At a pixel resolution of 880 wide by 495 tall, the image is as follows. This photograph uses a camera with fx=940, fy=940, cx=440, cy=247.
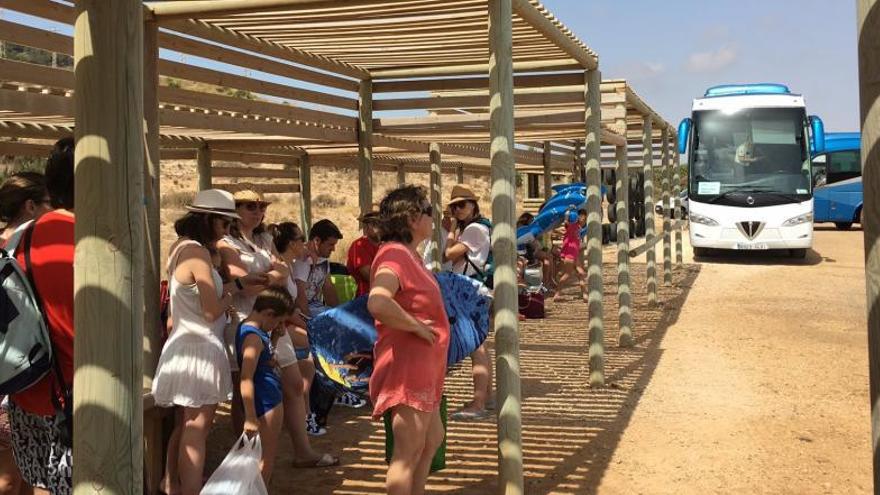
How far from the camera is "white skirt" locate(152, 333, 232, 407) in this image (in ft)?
14.3

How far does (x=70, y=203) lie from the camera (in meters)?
3.21

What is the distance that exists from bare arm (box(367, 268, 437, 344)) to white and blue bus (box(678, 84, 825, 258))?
1518cm

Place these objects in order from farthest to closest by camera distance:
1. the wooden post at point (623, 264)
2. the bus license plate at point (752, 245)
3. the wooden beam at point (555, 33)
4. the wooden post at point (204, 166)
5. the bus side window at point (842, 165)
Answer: the bus side window at point (842, 165) → the bus license plate at point (752, 245) → the wooden post at point (623, 264) → the wooden post at point (204, 166) → the wooden beam at point (555, 33)

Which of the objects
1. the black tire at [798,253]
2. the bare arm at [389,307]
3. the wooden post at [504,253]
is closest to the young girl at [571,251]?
the black tire at [798,253]

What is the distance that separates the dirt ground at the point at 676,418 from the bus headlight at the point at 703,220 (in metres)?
5.94

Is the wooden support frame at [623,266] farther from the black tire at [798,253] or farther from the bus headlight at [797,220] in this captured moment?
the black tire at [798,253]

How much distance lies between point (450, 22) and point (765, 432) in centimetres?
350

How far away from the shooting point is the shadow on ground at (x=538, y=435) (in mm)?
5340

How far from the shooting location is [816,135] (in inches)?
688

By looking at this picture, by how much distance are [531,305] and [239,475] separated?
7.68 meters

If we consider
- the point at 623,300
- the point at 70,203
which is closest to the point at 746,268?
the point at 623,300

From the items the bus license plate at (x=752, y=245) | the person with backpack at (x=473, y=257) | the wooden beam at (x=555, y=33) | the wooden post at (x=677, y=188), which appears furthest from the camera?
the bus license plate at (x=752, y=245)

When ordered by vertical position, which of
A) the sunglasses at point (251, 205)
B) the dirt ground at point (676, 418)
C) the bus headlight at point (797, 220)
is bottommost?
the dirt ground at point (676, 418)

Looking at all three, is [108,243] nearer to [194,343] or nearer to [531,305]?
[194,343]
